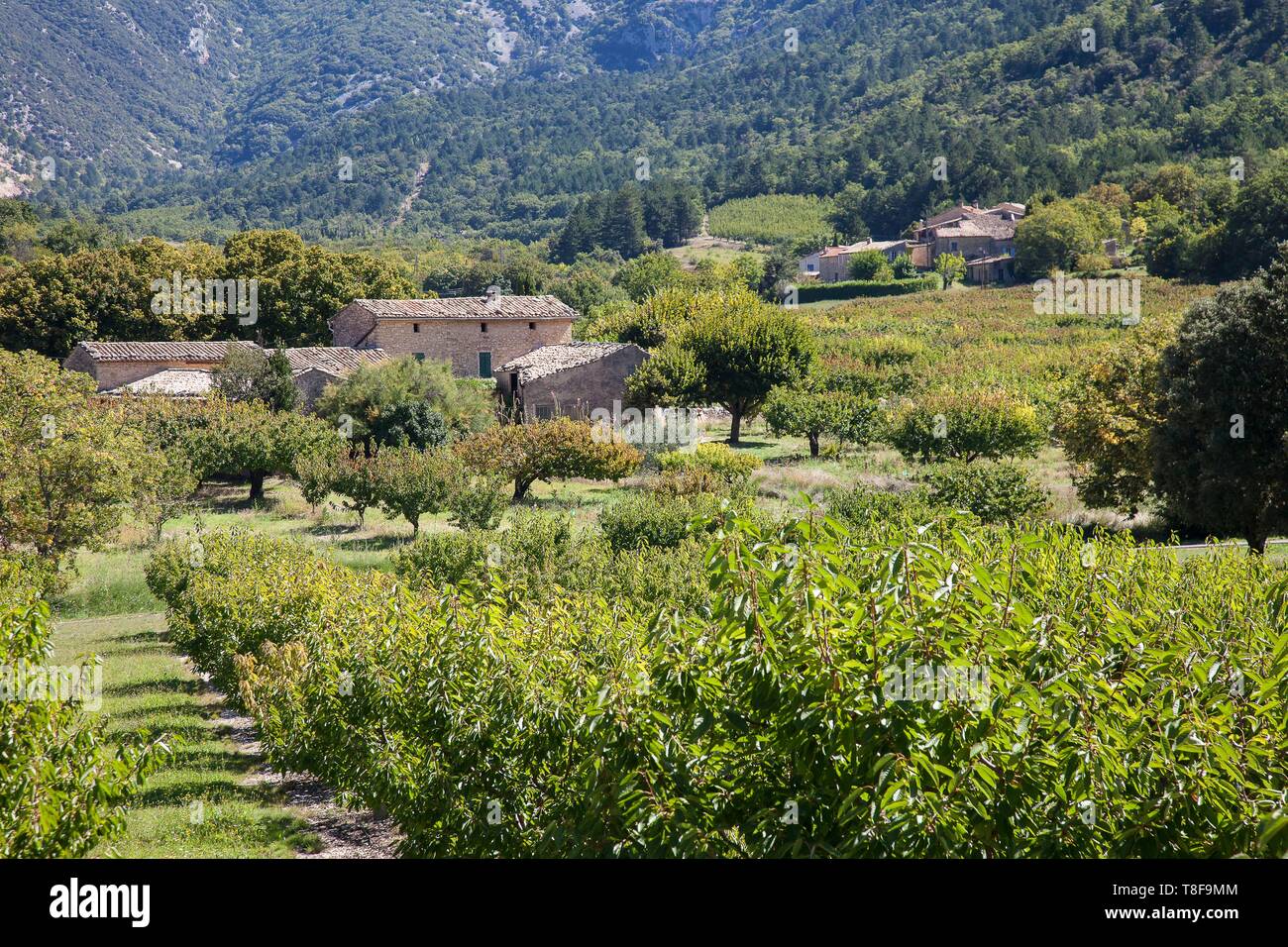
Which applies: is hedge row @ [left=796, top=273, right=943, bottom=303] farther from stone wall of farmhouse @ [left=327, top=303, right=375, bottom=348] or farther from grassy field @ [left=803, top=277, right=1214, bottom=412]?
stone wall of farmhouse @ [left=327, top=303, right=375, bottom=348]

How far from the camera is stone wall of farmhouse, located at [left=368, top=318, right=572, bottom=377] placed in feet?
177

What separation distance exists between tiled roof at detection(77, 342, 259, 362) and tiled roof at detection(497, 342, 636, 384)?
39.7 ft

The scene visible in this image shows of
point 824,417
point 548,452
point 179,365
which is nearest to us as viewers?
point 548,452

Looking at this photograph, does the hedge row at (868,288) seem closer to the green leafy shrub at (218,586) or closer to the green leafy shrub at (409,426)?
the green leafy shrub at (409,426)

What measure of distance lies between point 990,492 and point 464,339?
35.4 m

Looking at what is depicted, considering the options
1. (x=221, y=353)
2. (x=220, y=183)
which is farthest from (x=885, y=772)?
(x=220, y=183)

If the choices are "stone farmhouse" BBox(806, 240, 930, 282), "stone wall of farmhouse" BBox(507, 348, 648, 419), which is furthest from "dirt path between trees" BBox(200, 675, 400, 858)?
"stone farmhouse" BBox(806, 240, 930, 282)

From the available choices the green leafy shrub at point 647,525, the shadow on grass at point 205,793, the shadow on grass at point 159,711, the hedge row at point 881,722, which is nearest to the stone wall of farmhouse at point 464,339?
the green leafy shrub at point 647,525

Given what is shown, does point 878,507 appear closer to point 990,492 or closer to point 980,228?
point 990,492

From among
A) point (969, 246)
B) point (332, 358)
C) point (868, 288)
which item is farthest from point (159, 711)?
point (969, 246)

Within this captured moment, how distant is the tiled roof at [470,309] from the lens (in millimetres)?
54112

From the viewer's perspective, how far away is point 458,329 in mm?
55062
